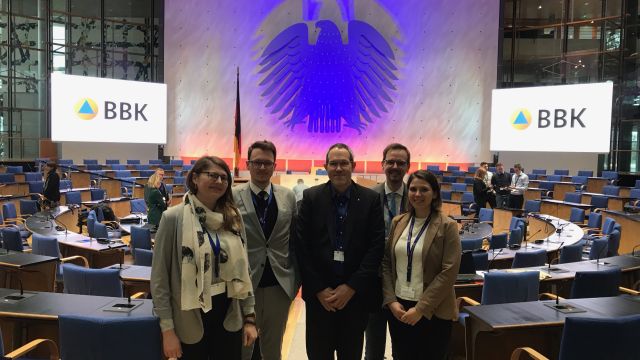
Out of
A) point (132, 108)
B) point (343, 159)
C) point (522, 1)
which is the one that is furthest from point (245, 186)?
point (522, 1)

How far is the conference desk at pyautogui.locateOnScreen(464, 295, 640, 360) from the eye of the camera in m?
2.80

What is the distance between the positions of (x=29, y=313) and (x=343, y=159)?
2.04 metres

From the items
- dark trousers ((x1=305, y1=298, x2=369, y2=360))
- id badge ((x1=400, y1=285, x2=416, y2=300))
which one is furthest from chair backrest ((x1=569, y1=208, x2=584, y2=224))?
dark trousers ((x1=305, y1=298, x2=369, y2=360))

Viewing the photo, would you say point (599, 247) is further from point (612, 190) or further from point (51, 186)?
point (51, 186)

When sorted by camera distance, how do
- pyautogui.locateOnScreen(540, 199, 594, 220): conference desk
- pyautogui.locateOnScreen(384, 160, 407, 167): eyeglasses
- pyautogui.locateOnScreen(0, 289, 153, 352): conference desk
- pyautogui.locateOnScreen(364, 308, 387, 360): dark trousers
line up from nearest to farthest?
pyautogui.locateOnScreen(0, 289, 153, 352): conference desk → pyautogui.locateOnScreen(384, 160, 407, 167): eyeglasses → pyautogui.locateOnScreen(364, 308, 387, 360): dark trousers → pyautogui.locateOnScreen(540, 199, 594, 220): conference desk

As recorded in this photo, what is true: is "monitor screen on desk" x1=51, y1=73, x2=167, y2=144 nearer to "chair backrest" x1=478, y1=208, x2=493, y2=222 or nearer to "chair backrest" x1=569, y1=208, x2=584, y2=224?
"chair backrest" x1=478, y1=208, x2=493, y2=222

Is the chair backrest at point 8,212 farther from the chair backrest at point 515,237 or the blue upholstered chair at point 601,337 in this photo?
the blue upholstered chair at point 601,337

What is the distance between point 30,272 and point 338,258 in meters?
3.44

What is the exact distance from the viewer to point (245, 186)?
268 centimetres

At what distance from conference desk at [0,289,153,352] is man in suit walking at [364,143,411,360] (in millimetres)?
1363

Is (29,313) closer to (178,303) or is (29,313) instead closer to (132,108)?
(178,303)

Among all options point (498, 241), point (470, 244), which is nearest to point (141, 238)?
point (470, 244)

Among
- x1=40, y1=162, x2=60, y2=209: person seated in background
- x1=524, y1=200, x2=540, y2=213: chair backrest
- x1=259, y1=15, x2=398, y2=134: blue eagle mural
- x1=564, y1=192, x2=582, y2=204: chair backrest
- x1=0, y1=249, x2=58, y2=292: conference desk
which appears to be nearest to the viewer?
x1=0, y1=249, x2=58, y2=292: conference desk

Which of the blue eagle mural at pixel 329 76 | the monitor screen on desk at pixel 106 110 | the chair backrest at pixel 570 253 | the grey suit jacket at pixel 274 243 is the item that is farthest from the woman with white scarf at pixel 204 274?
the blue eagle mural at pixel 329 76
